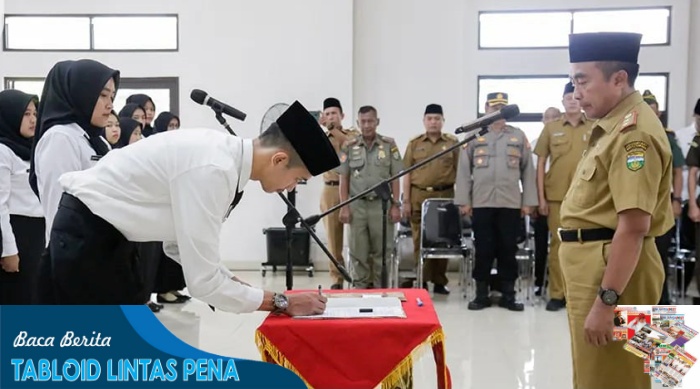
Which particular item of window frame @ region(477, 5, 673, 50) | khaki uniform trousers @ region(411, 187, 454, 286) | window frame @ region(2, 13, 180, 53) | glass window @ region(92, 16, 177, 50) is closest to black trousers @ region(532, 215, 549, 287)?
khaki uniform trousers @ region(411, 187, 454, 286)

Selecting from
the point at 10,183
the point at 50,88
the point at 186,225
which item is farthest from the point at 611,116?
the point at 10,183

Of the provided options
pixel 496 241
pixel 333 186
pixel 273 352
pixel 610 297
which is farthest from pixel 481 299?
pixel 273 352

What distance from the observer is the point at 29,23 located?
6645mm

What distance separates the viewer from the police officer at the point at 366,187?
5.01 m

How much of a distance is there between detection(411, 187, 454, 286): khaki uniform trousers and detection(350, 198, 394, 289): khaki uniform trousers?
0.40 meters

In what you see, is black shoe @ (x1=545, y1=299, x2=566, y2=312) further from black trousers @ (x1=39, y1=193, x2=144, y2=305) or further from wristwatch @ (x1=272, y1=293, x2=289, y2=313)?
black trousers @ (x1=39, y1=193, x2=144, y2=305)

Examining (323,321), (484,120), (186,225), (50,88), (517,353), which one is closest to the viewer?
(186,225)

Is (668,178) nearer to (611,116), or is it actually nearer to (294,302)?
(611,116)

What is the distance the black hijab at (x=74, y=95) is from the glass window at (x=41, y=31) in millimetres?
4848

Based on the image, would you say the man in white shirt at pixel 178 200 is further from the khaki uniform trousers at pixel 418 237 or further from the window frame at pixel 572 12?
the window frame at pixel 572 12

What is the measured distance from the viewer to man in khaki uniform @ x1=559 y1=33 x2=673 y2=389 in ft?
5.41

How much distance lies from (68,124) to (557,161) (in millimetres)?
3758

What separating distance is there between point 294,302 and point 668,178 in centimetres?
112

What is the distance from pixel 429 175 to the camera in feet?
17.8
